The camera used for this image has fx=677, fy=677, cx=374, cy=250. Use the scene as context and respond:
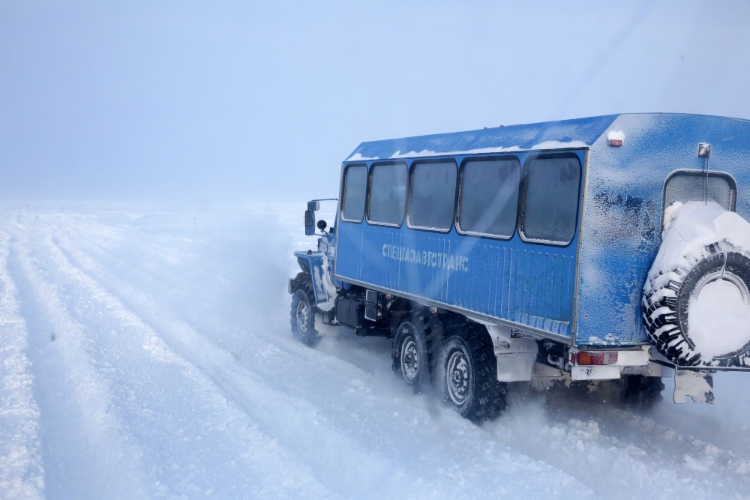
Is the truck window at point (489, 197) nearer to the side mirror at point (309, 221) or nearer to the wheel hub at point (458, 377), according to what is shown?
the wheel hub at point (458, 377)

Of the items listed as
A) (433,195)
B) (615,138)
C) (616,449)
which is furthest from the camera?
(433,195)

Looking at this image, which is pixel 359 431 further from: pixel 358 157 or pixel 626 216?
pixel 358 157

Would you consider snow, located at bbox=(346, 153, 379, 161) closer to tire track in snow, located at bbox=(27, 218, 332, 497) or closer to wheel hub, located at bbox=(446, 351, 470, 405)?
wheel hub, located at bbox=(446, 351, 470, 405)

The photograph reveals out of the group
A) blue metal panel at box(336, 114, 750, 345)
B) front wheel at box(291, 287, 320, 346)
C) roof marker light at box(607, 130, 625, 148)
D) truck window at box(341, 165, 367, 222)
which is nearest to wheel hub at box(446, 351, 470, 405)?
blue metal panel at box(336, 114, 750, 345)

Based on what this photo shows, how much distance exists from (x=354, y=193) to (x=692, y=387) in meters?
5.44

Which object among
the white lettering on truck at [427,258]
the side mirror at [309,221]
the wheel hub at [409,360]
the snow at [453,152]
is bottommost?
the wheel hub at [409,360]

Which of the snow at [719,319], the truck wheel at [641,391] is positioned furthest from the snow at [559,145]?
the truck wheel at [641,391]

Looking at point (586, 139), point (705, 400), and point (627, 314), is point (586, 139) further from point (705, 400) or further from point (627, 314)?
point (705, 400)

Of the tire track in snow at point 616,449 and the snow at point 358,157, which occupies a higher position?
the snow at point 358,157

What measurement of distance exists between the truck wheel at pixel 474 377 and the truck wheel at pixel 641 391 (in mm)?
1548

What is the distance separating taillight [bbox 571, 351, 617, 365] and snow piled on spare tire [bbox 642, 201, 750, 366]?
Answer: 0.40 metres

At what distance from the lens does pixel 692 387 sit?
19.3 feet

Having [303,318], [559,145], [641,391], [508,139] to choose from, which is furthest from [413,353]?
[559,145]

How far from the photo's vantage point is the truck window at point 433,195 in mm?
7508
